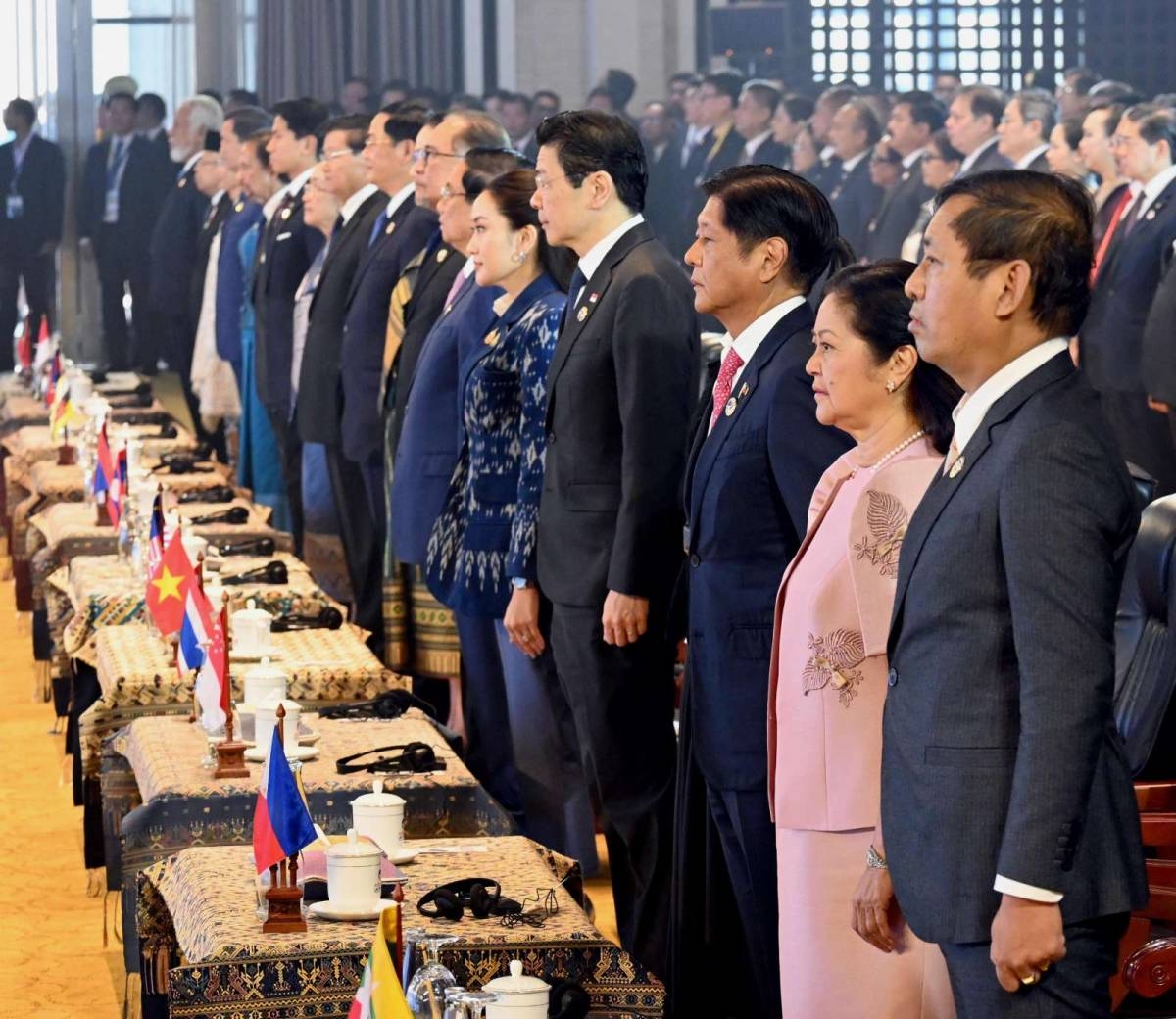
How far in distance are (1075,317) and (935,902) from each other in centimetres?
53

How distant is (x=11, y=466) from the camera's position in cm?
780

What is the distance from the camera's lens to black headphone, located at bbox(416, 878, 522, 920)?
243 cm

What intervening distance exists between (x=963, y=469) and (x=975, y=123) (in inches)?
367

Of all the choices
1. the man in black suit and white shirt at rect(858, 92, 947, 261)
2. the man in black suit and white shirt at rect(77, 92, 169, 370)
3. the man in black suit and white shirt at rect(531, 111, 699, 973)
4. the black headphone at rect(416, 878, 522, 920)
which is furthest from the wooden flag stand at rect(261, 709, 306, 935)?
the man in black suit and white shirt at rect(77, 92, 169, 370)

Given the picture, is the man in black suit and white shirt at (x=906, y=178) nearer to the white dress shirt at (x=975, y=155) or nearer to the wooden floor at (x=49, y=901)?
the white dress shirt at (x=975, y=155)

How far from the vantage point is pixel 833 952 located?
243 centimetres

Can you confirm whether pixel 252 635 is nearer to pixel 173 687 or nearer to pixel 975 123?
pixel 173 687

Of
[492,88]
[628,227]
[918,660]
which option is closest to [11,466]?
[628,227]

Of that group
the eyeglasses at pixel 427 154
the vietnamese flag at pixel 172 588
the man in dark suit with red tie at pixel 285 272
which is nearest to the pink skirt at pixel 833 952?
the vietnamese flag at pixel 172 588

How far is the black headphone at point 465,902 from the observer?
243 centimetres

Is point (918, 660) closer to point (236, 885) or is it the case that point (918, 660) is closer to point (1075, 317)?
point (1075, 317)

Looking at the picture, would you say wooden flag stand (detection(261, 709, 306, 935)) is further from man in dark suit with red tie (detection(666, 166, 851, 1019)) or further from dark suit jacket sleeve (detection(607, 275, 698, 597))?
dark suit jacket sleeve (detection(607, 275, 698, 597))

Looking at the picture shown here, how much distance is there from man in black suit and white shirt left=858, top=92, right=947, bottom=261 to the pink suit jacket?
818 centimetres

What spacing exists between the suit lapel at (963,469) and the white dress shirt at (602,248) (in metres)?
1.54
